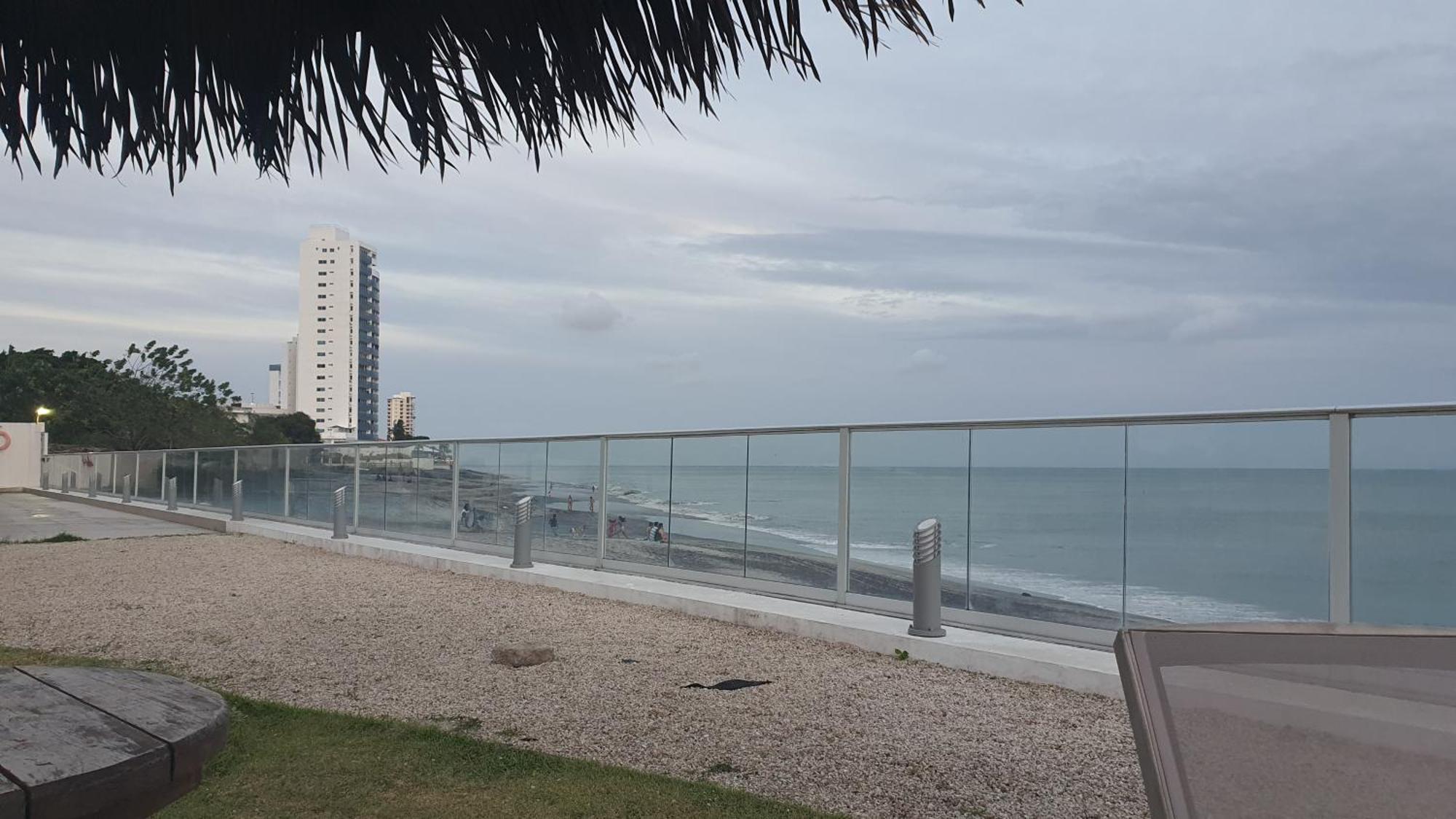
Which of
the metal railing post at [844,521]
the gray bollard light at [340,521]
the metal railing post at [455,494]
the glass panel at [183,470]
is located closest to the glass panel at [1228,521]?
the metal railing post at [844,521]

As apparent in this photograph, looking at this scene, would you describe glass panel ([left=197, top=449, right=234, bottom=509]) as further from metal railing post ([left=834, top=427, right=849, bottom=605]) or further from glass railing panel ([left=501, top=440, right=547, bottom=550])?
metal railing post ([left=834, top=427, right=849, bottom=605])

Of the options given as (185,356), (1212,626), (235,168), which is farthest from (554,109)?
(185,356)

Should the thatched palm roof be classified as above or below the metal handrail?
above

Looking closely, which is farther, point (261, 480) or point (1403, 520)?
point (261, 480)

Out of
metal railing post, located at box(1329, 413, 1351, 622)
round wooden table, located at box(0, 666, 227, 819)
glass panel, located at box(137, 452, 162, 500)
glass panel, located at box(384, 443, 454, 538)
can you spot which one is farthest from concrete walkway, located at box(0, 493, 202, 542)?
metal railing post, located at box(1329, 413, 1351, 622)

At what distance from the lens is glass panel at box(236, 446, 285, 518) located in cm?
1806

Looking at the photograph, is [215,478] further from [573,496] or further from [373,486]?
[573,496]

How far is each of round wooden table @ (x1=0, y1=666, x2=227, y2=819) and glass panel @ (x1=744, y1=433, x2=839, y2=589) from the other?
6.41 m

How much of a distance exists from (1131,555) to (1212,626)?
4.96 m

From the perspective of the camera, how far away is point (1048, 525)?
7.05m

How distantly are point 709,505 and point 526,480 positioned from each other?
3.26m

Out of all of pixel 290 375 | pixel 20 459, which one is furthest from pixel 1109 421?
pixel 290 375

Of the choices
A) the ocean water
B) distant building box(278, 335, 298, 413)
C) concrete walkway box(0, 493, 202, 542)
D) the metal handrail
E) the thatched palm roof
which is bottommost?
concrete walkway box(0, 493, 202, 542)

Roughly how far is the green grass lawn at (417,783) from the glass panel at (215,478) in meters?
16.2
